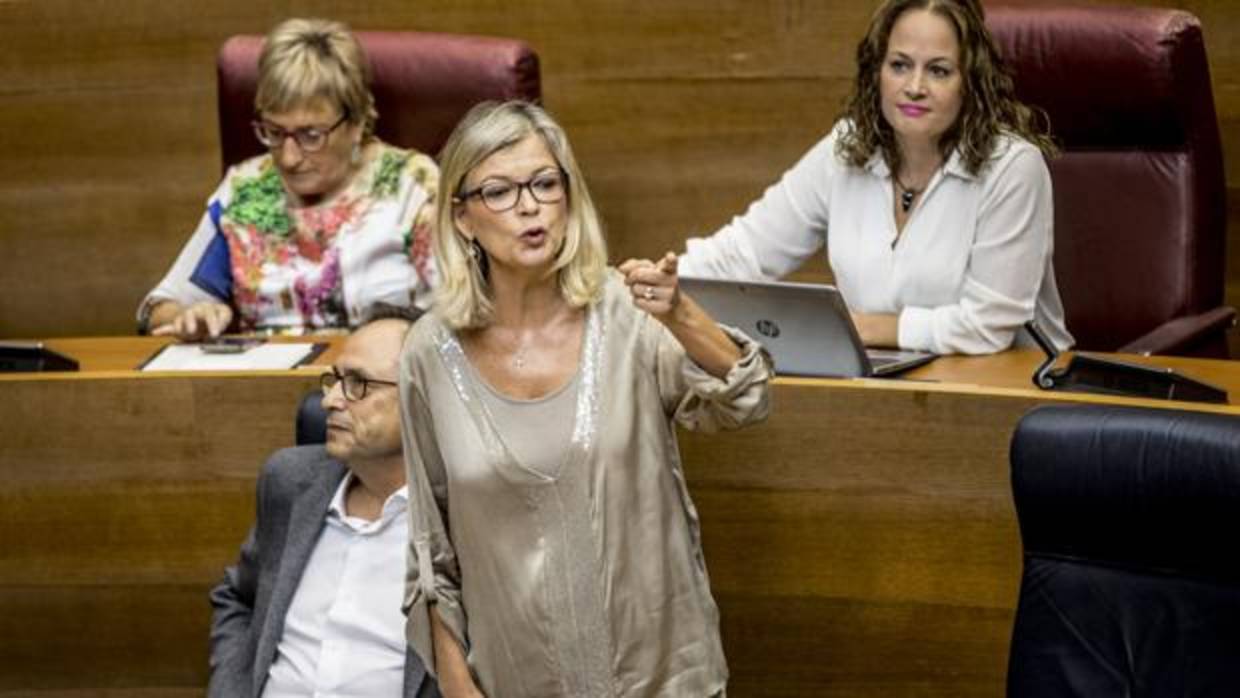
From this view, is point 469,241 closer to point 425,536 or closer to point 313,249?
point 425,536

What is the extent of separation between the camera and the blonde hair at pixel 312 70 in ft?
11.0

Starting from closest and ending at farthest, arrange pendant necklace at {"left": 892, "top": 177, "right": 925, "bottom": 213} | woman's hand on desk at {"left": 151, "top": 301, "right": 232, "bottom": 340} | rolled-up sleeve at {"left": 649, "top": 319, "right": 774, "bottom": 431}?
rolled-up sleeve at {"left": 649, "top": 319, "right": 774, "bottom": 431} < pendant necklace at {"left": 892, "top": 177, "right": 925, "bottom": 213} < woman's hand on desk at {"left": 151, "top": 301, "right": 232, "bottom": 340}

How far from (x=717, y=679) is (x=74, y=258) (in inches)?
92.2

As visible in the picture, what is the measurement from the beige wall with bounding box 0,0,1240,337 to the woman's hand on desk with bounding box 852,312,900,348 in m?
0.92

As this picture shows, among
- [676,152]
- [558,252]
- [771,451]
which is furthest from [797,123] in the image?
[558,252]

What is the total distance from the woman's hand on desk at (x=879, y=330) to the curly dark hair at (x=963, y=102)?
0.74 ft

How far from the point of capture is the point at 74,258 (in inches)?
169

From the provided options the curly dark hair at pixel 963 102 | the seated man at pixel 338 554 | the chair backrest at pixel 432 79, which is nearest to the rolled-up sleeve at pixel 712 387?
the seated man at pixel 338 554

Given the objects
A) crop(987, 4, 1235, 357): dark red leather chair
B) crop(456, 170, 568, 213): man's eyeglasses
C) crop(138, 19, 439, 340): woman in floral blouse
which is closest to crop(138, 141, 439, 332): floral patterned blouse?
crop(138, 19, 439, 340): woman in floral blouse

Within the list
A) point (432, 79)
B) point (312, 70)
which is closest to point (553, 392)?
point (312, 70)

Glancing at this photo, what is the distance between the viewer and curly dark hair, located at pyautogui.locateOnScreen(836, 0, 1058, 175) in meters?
3.04

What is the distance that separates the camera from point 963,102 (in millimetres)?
3043

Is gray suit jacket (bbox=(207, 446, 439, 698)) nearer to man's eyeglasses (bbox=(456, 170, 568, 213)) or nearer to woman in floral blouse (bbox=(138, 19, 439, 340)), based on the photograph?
man's eyeglasses (bbox=(456, 170, 568, 213))

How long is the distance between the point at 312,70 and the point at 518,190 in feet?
3.69
